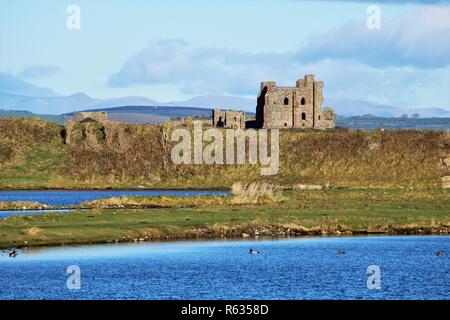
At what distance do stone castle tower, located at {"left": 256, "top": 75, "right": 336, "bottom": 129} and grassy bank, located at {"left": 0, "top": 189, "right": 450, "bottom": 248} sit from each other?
68115mm

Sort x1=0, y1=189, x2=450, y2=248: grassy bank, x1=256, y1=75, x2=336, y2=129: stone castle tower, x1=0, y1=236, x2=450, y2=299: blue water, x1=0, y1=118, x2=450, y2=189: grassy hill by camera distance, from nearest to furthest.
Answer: x1=0, y1=236, x2=450, y2=299: blue water → x1=0, y1=189, x2=450, y2=248: grassy bank → x1=0, y1=118, x2=450, y2=189: grassy hill → x1=256, y1=75, x2=336, y2=129: stone castle tower

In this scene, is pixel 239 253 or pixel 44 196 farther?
pixel 44 196

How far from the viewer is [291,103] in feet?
513

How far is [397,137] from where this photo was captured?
142 metres

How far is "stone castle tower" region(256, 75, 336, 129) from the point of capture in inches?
6137

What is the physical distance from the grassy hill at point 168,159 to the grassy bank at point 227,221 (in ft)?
118

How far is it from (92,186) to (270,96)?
123 ft

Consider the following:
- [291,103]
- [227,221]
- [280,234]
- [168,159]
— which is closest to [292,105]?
[291,103]

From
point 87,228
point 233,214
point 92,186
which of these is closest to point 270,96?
point 92,186

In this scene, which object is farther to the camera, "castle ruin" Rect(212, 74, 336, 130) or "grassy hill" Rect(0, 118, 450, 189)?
"castle ruin" Rect(212, 74, 336, 130)

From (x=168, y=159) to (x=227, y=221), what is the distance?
67.9m

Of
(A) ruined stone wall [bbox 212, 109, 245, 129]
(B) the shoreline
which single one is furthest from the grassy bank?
(A) ruined stone wall [bbox 212, 109, 245, 129]

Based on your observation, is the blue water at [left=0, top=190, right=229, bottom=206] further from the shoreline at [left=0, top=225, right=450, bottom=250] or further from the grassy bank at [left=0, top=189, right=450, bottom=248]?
the shoreline at [left=0, top=225, right=450, bottom=250]
